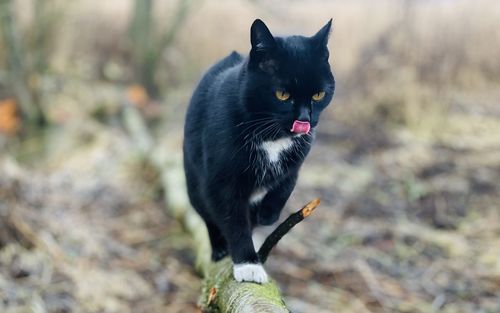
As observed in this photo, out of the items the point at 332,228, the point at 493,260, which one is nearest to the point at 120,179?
the point at 332,228

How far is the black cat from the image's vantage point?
7.69 feet

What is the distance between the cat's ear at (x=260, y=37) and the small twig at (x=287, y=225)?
0.61m

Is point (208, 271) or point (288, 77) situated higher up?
point (288, 77)

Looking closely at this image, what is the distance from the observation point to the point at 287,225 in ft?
7.89

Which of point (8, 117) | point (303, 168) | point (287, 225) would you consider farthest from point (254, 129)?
point (8, 117)

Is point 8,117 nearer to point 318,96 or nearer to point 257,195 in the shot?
point 257,195

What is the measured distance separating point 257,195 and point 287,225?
37cm

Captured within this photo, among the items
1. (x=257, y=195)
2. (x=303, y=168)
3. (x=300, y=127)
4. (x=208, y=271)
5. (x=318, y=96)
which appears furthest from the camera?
(x=303, y=168)

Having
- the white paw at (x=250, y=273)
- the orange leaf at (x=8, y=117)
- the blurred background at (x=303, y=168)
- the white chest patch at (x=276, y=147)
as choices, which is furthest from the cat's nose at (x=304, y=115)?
the orange leaf at (x=8, y=117)

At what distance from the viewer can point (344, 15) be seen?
977cm

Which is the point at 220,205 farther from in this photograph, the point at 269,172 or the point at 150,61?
the point at 150,61

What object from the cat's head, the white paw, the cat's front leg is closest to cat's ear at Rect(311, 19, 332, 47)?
the cat's head

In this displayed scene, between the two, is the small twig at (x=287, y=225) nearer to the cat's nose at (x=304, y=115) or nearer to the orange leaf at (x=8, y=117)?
the cat's nose at (x=304, y=115)

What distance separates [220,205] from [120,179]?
3.80 m
